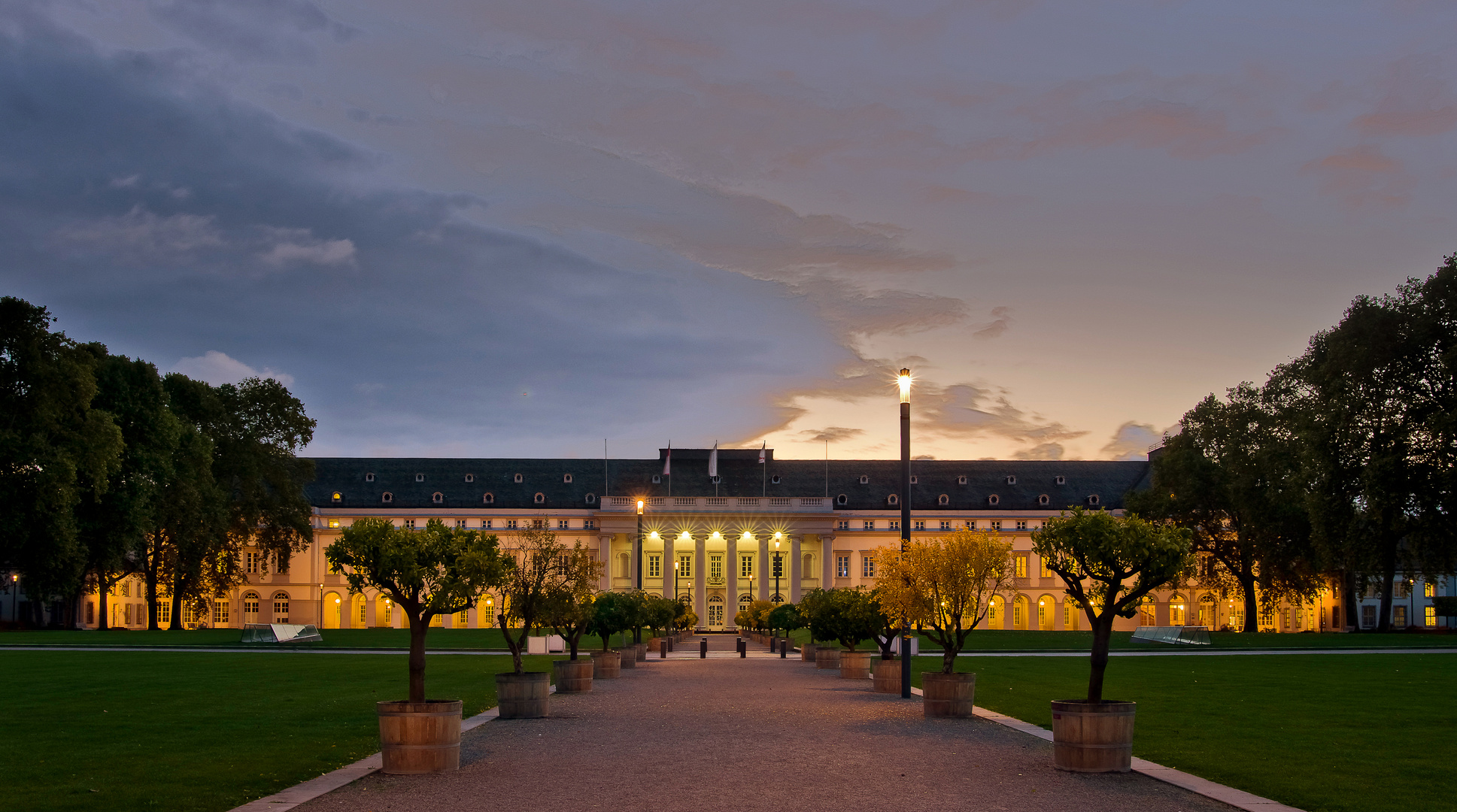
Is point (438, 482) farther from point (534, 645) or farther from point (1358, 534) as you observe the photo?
point (1358, 534)

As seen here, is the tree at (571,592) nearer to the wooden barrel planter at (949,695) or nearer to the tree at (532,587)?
the tree at (532,587)

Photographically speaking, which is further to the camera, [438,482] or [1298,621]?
[438,482]

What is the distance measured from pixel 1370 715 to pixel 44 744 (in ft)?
74.2

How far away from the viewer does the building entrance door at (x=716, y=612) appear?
128375 mm

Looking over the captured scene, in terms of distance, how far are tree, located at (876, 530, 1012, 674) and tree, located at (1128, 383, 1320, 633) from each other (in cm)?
5499

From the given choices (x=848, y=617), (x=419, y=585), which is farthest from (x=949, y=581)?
(x=848, y=617)

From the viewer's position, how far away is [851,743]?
19344 mm

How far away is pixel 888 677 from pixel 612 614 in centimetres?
1385

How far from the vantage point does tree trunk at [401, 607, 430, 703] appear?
1645 cm

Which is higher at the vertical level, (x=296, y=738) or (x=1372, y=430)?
(x=1372, y=430)

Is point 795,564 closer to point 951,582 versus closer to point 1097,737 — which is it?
point 951,582

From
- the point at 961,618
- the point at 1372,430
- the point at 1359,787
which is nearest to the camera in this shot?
the point at 1359,787

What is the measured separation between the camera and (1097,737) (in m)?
15.7

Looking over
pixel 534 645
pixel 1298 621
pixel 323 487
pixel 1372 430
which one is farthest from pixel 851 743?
pixel 323 487
